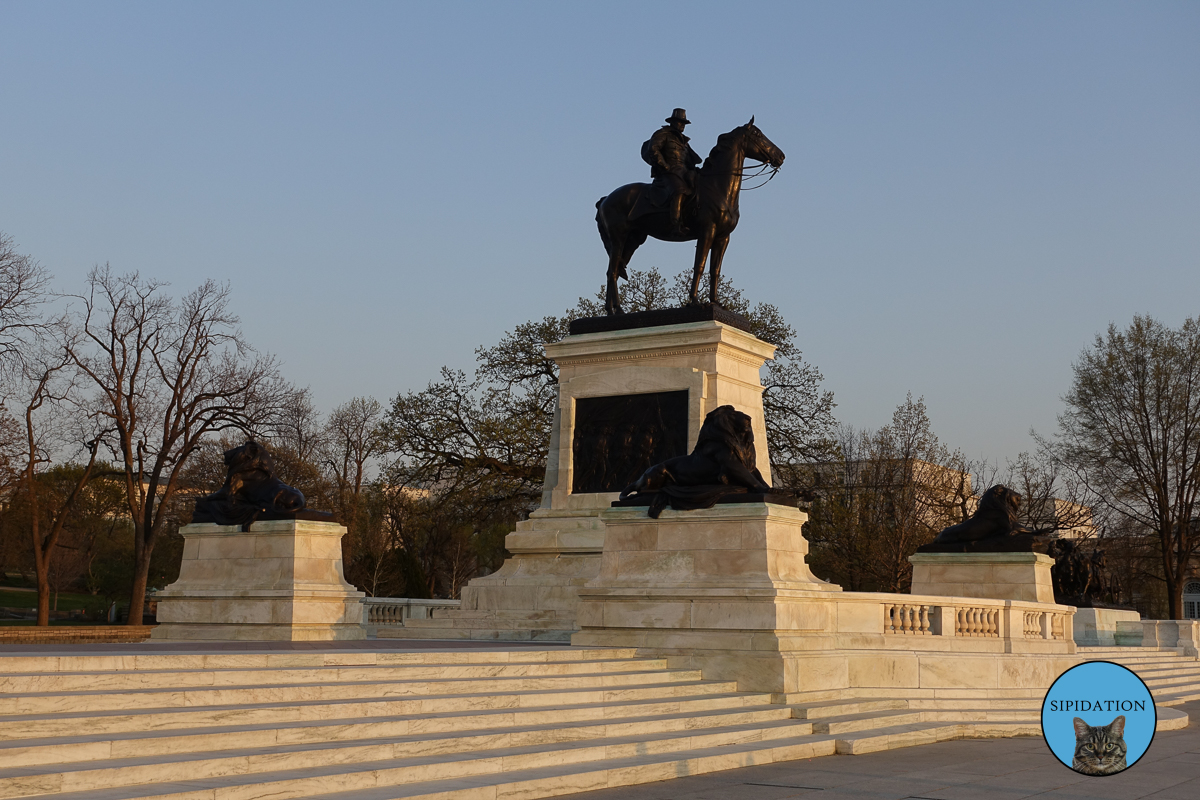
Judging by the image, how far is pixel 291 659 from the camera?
1262 cm

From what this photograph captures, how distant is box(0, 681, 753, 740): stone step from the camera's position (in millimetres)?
9562

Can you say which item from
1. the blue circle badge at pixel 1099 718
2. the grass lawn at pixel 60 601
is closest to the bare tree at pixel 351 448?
the grass lawn at pixel 60 601

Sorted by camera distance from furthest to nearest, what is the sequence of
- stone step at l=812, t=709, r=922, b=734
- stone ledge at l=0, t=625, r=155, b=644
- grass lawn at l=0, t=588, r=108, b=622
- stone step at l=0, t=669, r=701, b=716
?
grass lawn at l=0, t=588, r=108, b=622 < stone ledge at l=0, t=625, r=155, b=644 < stone step at l=812, t=709, r=922, b=734 < stone step at l=0, t=669, r=701, b=716

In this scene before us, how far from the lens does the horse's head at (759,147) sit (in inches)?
914

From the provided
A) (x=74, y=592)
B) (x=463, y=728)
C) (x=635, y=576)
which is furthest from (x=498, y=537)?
(x=463, y=728)

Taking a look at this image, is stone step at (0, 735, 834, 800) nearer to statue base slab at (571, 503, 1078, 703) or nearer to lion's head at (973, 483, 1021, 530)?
statue base slab at (571, 503, 1078, 703)

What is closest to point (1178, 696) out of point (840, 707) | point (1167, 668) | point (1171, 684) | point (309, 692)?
point (1171, 684)

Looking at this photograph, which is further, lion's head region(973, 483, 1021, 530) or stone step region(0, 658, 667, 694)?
lion's head region(973, 483, 1021, 530)

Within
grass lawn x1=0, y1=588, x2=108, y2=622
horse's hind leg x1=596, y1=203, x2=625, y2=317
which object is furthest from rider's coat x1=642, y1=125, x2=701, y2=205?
grass lawn x1=0, y1=588, x2=108, y2=622

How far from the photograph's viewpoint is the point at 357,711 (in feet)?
38.3

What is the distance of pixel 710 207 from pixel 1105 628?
17803 mm

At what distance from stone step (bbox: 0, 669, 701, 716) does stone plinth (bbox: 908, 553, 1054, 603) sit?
38.6 feet

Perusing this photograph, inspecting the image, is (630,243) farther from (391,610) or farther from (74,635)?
(74,635)

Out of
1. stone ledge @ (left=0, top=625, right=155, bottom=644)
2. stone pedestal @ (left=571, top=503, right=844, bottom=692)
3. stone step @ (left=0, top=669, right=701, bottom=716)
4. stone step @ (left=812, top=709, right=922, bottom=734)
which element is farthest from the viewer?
stone ledge @ (left=0, top=625, right=155, bottom=644)
